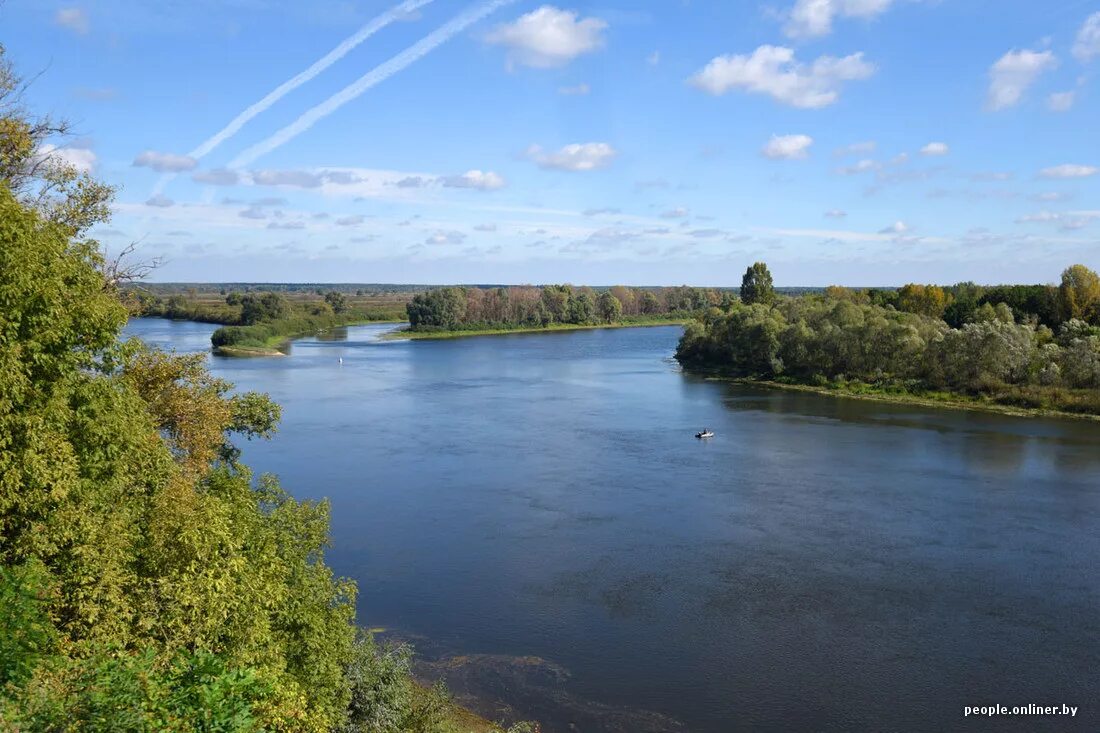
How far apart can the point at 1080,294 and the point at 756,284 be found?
31.8 meters

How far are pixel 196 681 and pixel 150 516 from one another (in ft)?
12.4

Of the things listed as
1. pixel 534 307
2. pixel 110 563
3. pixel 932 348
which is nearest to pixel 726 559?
pixel 110 563

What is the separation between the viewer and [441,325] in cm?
10262

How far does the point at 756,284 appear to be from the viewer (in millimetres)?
85000

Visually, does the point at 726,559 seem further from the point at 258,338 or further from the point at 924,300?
the point at 258,338

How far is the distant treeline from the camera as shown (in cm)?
10319

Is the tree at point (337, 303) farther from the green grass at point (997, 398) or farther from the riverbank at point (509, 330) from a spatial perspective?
the green grass at point (997, 398)

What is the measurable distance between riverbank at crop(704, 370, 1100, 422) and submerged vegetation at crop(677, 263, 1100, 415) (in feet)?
0.65

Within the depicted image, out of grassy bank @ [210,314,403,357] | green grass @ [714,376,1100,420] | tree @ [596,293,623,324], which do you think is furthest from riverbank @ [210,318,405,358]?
green grass @ [714,376,1100,420]

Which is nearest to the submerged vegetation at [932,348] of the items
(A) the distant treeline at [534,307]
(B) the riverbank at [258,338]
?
(A) the distant treeline at [534,307]

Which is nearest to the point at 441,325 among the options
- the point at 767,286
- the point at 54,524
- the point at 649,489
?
the point at 767,286

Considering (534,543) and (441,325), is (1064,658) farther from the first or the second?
(441,325)

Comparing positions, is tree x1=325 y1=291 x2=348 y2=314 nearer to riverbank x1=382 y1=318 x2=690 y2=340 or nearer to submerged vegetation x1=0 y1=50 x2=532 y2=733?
riverbank x1=382 y1=318 x2=690 y2=340

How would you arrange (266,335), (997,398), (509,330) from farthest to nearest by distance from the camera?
(509,330) < (266,335) < (997,398)
